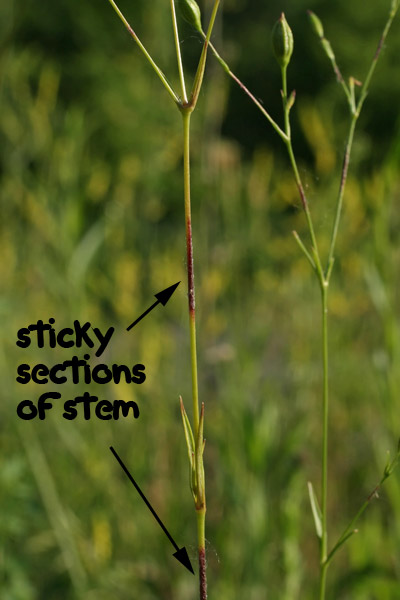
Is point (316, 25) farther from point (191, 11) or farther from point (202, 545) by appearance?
point (202, 545)

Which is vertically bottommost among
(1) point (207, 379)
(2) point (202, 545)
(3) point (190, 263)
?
(1) point (207, 379)

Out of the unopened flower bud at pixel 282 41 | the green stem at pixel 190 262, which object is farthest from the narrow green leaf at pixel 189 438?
the unopened flower bud at pixel 282 41

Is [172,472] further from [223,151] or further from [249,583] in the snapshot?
[223,151]

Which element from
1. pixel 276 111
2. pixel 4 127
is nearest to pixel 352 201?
pixel 4 127

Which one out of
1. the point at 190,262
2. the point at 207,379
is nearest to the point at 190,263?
the point at 190,262

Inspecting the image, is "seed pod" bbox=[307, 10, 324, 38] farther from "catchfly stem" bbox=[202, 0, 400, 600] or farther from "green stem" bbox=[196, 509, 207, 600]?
"green stem" bbox=[196, 509, 207, 600]

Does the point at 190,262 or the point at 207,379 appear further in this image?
the point at 207,379

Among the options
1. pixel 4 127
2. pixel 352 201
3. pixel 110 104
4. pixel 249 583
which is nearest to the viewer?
pixel 249 583
